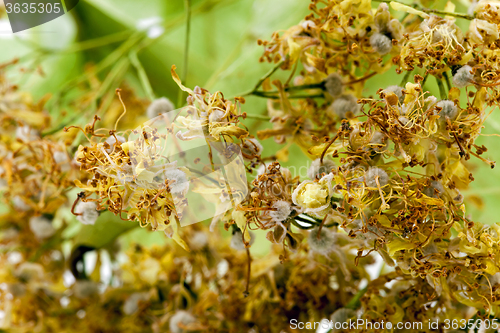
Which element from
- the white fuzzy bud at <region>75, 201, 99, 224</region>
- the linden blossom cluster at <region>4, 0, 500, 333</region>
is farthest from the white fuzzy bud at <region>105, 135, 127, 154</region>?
the white fuzzy bud at <region>75, 201, 99, 224</region>

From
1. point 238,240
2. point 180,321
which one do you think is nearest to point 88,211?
point 238,240

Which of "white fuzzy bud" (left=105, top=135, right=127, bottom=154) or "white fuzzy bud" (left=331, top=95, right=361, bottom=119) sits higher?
"white fuzzy bud" (left=105, top=135, right=127, bottom=154)

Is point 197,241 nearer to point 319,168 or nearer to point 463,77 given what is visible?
point 319,168

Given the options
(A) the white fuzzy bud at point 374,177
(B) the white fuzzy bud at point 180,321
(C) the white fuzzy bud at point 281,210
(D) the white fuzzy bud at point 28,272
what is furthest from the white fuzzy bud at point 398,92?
(D) the white fuzzy bud at point 28,272

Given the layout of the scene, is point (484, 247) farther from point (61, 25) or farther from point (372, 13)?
point (61, 25)

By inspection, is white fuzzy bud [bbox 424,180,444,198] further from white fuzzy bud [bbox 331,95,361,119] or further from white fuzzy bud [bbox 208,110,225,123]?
white fuzzy bud [bbox 208,110,225,123]

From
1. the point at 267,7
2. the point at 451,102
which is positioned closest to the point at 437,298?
the point at 451,102
